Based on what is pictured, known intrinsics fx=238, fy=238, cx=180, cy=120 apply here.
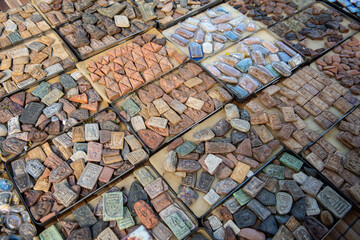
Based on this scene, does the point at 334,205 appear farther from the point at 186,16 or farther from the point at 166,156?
the point at 186,16

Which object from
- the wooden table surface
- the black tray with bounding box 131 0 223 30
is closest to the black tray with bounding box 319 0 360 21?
the black tray with bounding box 131 0 223 30

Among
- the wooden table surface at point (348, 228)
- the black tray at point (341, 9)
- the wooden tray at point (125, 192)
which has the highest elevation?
the black tray at point (341, 9)

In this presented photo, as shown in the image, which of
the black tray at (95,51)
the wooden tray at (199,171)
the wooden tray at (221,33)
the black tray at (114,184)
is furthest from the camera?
the wooden tray at (221,33)

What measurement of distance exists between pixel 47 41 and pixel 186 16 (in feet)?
6.64

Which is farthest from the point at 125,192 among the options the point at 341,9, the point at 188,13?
the point at 341,9

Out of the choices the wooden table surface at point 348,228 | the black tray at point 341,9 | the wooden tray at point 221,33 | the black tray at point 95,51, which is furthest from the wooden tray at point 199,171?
the black tray at point 341,9

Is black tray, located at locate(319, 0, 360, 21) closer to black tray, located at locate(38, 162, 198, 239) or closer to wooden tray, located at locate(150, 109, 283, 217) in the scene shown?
wooden tray, located at locate(150, 109, 283, 217)

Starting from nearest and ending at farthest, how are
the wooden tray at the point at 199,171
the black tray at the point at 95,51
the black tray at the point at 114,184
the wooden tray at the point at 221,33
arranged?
1. the black tray at the point at 114,184
2. the wooden tray at the point at 199,171
3. the black tray at the point at 95,51
4. the wooden tray at the point at 221,33

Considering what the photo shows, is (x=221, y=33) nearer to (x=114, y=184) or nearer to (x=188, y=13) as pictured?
(x=188, y=13)

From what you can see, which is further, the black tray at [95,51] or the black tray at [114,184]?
the black tray at [95,51]

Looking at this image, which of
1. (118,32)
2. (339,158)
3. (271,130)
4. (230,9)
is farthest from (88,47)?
(339,158)

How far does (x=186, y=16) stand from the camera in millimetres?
3654

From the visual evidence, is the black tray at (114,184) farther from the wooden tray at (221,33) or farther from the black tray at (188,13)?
the black tray at (188,13)

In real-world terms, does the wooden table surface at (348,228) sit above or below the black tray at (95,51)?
below
